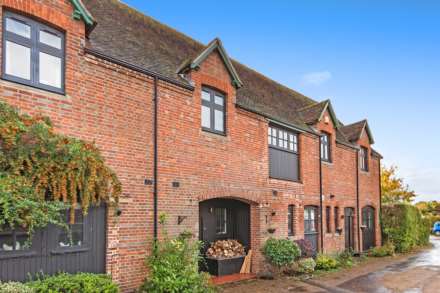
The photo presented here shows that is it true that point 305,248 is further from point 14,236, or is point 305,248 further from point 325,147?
point 14,236

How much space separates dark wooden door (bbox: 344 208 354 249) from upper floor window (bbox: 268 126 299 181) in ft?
18.6

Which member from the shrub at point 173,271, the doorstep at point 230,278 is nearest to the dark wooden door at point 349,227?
the doorstep at point 230,278

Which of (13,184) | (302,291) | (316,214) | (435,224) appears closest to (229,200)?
(302,291)

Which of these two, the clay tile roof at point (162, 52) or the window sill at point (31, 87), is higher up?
the clay tile roof at point (162, 52)

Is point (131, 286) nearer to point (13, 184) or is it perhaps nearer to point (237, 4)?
point (13, 184)

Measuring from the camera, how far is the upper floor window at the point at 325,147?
1840 centimetres

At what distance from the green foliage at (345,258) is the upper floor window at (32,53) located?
1342 centimetres

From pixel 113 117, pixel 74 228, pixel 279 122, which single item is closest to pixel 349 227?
pixel 279 122

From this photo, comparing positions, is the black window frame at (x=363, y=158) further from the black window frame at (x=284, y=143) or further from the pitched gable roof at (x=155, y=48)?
the black window frame at (x=284, y=143)

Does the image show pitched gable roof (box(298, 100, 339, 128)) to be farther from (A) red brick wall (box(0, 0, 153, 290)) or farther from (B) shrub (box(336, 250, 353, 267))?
(A) red brick wall (box(0, 0, 153, 290))

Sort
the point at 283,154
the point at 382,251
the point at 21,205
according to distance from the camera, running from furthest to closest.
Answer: the point at 382,251 < the point at 283,154 < the point at 21,205

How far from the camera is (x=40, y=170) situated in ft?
22.9

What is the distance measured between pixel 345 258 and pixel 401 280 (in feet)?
15.3

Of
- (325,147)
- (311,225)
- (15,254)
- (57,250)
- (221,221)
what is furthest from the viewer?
(325,147)
